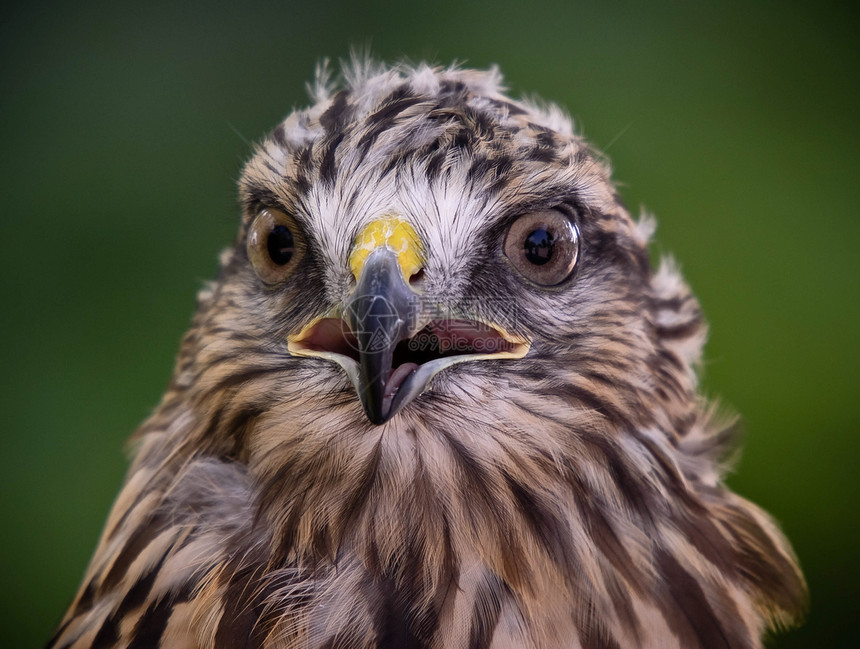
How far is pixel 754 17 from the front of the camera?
1977mm

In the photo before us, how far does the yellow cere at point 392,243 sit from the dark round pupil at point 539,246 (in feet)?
0.46

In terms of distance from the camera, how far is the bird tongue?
744mm

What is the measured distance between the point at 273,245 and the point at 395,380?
10.9 inches

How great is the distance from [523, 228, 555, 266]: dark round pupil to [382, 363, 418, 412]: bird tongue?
20cm

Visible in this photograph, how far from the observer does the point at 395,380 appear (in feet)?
2.54

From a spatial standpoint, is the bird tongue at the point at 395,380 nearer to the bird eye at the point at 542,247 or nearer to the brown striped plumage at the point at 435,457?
the brown striped plumage at the point at 435,457

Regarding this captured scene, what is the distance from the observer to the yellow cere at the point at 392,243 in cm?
82

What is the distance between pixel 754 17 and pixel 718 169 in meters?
0.38

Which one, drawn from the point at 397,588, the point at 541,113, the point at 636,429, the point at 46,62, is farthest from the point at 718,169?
the point at 46,62

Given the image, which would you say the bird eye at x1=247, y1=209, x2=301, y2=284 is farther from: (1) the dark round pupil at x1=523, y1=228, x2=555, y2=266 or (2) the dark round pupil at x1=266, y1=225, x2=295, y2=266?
(1) the dark round pupil at x1=523, y1=228, x2=555, y2=266

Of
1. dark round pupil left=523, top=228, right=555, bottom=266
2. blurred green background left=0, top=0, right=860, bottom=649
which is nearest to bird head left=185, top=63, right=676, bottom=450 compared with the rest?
dark round pupil left=523, top=228, right=555, bottom=266

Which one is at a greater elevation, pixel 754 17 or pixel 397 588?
pixel 754 17

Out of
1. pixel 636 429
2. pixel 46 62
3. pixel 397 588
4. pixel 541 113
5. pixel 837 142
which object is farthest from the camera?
pixel 46 62

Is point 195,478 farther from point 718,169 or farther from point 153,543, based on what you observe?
point 718,169
